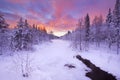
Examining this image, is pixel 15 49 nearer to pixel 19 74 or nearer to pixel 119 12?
pixel 19 74

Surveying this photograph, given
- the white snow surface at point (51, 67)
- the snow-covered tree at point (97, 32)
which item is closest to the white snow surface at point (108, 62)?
the white snow surface at point (51, 67)

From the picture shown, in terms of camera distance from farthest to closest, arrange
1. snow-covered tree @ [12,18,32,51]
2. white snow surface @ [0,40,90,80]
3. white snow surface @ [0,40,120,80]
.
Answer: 1. snow-covered tree @ [12,18,32,51]
2. white snow surface @ [0,40,120,80]
3. white snow surface @ [0,40,90,80]

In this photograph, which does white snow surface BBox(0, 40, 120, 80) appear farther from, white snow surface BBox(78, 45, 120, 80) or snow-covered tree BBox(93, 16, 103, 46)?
snow-covered tree BBox(93, 16, 103, 46)

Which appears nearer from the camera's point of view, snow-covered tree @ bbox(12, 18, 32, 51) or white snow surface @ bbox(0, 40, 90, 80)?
white snow surface @ bbox(0, 40, 90, 80)

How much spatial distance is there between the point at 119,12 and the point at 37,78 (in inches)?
1221

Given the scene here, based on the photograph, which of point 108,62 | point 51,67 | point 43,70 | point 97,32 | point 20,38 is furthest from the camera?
point 97,32

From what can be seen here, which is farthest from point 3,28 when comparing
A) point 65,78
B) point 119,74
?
point 119,74

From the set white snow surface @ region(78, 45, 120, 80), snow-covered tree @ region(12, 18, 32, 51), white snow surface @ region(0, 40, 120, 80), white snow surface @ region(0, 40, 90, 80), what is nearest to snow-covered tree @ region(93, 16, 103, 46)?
white snow surface @ region(78, 45, 120, 80)

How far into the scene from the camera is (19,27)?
31.9 metres

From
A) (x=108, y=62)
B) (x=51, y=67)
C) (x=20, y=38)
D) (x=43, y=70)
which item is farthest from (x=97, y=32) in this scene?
(x=43, y=70)

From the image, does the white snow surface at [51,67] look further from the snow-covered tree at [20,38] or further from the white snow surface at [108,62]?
the snow-covered tree at [20,38]

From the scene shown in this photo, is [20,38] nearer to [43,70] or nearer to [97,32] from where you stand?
[43,70]

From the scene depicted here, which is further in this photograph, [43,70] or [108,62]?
[108,62]

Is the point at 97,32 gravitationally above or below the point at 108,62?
above
